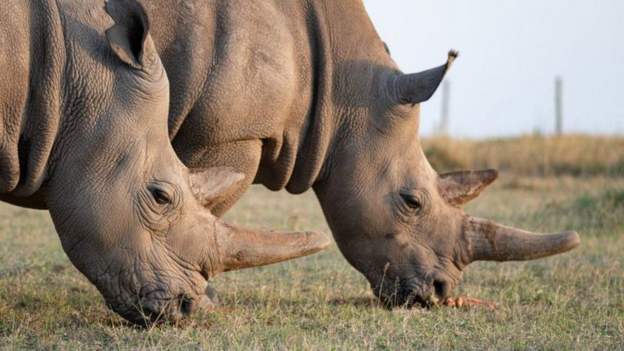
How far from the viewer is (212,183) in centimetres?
595

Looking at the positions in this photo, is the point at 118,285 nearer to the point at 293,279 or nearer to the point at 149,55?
the point at 149,55

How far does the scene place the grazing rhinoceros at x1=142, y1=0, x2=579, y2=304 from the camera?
22.4ft

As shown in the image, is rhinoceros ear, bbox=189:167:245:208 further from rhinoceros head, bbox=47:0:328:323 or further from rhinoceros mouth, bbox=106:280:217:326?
rhinoceros mouth, bbox=106:280:217:326

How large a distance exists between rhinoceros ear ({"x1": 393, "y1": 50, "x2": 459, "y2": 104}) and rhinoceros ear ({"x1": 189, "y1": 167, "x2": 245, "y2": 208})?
4.51ft

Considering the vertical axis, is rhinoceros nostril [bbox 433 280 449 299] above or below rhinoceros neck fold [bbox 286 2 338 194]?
below

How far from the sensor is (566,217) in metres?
11.4

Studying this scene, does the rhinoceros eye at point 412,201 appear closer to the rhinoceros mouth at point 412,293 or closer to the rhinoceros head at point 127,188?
the rhinoceros mouth at point 412,293

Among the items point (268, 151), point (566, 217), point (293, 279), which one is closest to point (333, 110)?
point (268, 151)

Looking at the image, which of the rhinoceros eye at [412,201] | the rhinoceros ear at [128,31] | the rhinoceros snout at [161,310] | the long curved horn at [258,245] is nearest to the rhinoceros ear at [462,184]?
the rhinoceros eye at [412,201]

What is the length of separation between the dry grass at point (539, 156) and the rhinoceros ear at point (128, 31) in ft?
40.0

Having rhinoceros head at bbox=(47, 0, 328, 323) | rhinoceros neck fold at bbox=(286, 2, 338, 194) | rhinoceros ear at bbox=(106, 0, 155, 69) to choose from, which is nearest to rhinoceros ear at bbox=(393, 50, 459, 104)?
rhinoceros neck fold at bbox=(286, 2, 338, 194)

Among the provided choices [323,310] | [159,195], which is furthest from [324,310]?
[159,195]

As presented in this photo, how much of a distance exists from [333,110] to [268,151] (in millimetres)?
470

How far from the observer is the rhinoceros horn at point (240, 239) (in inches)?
229
